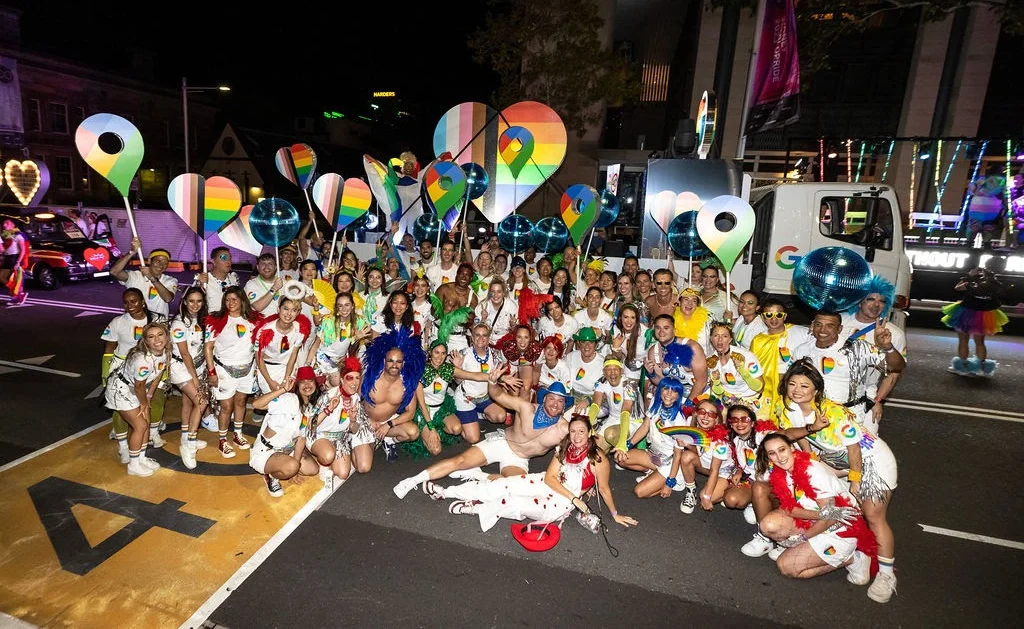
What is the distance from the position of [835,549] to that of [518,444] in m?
2.36

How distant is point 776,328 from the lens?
4.91 metres

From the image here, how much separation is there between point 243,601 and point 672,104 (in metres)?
25.4

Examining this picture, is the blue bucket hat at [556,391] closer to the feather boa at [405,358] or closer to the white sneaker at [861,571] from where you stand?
the feather boa at [405,358]

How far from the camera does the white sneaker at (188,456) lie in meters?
4.71

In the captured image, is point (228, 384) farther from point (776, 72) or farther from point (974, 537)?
point (776, 72)

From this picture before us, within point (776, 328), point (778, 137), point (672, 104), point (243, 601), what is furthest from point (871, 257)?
point (672, 104)

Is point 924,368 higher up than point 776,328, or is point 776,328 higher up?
point 776,328

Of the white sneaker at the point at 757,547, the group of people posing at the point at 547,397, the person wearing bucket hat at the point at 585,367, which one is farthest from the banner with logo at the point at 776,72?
the white sneaker at the point at 757,547

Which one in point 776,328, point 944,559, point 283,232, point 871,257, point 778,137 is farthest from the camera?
point 778,137

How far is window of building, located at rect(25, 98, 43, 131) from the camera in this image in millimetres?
24625

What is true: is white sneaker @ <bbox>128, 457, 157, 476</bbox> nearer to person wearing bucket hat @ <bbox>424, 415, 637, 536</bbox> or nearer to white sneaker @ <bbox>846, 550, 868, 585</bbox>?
person wearing bucket hat @ <bbox>424, 415, 637, 536</bbox>

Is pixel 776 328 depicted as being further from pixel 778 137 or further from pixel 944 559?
pixel 778 137

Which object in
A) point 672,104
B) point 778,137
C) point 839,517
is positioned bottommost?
point 839,517

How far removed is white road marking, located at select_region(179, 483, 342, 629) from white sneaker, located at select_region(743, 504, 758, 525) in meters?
3.34
